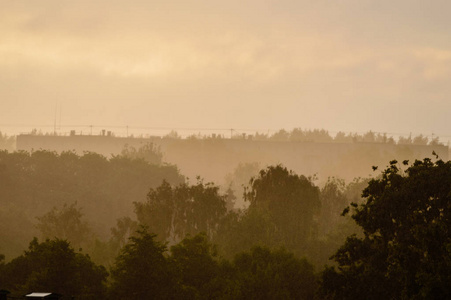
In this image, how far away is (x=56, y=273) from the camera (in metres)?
47.1

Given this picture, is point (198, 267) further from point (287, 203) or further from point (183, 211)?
point (287, 203)

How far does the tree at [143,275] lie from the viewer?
46.7 metres

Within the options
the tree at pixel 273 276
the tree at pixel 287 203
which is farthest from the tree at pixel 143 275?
the tree at pixel 287 203

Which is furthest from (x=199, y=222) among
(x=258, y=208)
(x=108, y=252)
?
(x=108, y=252)

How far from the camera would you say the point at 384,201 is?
1689 inches

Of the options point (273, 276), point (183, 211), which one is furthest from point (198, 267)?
point (183, 211)

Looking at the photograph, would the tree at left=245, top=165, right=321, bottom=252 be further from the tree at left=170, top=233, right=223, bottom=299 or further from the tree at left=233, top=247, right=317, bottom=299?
the tree at left=170, top=233, right=223, bottom=299

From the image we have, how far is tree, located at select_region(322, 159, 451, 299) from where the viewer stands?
40344 mm

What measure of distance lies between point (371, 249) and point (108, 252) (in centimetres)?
3701

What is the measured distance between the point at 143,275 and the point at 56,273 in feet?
16.6

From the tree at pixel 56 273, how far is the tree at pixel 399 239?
48.1 feet

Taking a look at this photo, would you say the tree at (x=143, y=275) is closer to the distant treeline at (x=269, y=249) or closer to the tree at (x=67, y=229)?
the distant treeline at (x=269, y=249)

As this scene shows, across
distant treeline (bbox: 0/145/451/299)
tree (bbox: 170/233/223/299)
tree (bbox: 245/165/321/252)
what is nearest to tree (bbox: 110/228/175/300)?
distant treeline (bbox: 0/145/451/299)

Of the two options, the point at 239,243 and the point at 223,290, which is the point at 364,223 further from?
the point at 239,243
